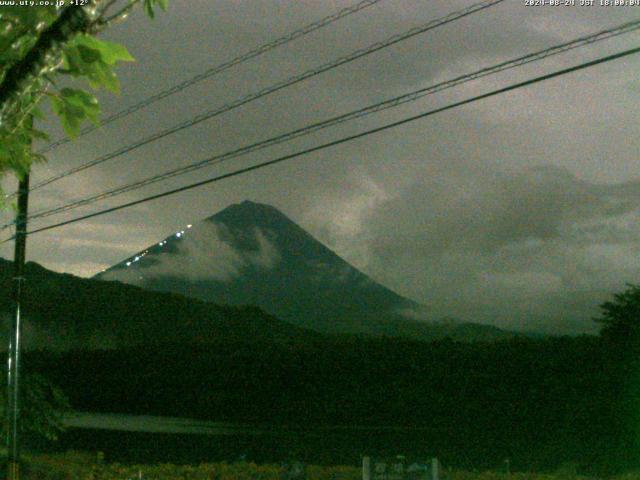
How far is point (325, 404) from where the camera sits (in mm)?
42062

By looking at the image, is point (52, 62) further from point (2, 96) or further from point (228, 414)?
point (228, 414)

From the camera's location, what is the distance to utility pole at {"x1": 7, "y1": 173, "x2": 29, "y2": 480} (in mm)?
15609

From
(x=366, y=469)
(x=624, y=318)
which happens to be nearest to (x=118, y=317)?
(x=624, y=318)

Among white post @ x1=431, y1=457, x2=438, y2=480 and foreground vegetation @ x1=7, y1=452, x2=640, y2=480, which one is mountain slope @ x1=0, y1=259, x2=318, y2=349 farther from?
white post @ x1=431, y1=457, x2=438, y2=480

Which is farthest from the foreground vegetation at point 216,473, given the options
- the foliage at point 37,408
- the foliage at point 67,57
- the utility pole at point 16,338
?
the foliage at point 67,57

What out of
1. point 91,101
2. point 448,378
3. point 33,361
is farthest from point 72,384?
point 91,101

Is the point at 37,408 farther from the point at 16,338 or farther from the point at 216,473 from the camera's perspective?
the point at 216,473

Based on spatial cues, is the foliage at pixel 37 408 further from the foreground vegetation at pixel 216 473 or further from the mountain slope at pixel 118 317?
the mountain slope at pixel 118 317

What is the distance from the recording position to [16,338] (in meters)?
16.3

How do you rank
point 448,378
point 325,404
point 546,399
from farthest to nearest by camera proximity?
point 325,404, point 448,378, point 546,399

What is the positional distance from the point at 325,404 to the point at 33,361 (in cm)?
1458

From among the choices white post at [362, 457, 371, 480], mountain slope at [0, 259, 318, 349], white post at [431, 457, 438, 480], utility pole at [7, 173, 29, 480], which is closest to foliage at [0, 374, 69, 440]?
utility pole at [7, 173, 29, 480]

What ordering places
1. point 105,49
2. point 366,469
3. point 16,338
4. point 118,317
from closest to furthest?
point 105,49 < point 366,469 < point 16,338 < point 118,317

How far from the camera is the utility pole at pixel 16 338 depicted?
15609 mm
